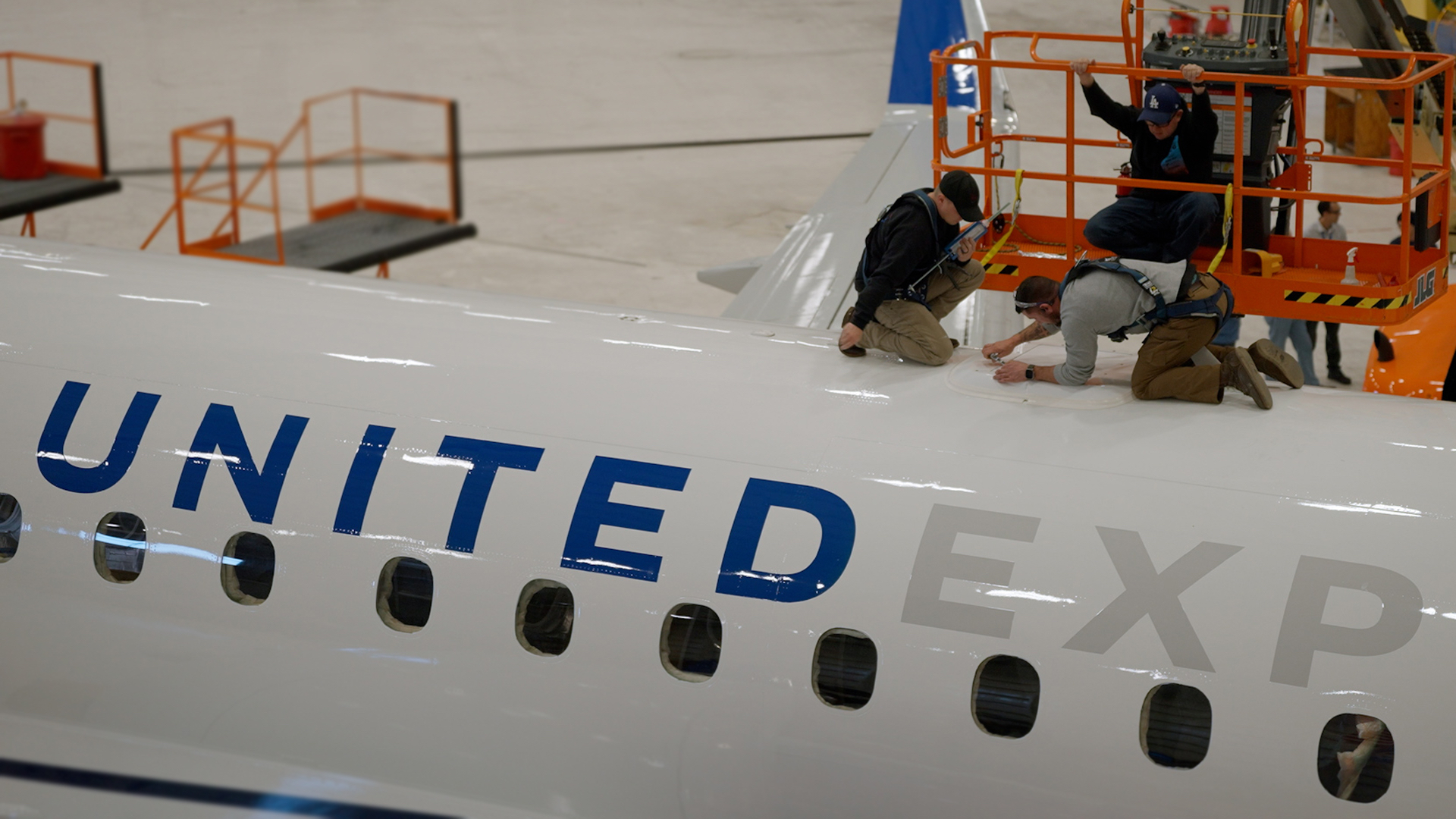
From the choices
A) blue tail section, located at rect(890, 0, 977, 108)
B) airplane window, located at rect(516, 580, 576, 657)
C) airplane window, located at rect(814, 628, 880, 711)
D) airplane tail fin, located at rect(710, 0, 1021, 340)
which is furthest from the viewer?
blue tail section, located at rect(890, 0, 977, 108)

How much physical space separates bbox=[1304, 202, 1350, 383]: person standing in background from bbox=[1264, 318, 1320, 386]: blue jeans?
109 millimetres

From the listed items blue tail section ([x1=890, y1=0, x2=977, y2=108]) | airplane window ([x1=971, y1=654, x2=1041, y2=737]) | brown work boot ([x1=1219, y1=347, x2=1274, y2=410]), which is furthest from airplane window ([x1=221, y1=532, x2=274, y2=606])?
blue tail section ([x1=890, y1=0, x2=977, y2=108])

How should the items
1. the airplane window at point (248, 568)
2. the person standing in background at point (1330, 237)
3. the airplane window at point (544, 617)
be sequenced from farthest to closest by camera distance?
the person standing in background at point (1330, 237) → the airplane window at point (248, 568) → the airplane window at point (544, 617)

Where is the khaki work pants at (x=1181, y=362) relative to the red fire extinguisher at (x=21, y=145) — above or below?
below

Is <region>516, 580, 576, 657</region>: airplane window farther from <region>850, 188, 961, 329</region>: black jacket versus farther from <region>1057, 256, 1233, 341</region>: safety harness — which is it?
<region>1057, 256, 1233, 341</region>: safety harness

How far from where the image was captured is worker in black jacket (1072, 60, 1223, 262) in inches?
340

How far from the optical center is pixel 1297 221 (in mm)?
10359

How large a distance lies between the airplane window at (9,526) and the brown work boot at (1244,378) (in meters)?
6.85

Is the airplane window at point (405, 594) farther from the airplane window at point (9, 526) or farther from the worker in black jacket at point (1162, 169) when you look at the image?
the worker in black jacket at point (1162, 169)

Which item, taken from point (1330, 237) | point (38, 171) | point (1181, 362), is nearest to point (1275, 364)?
point (1181, 362)

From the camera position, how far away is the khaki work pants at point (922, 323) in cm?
809

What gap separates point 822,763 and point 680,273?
15.4m

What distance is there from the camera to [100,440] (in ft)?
26.8

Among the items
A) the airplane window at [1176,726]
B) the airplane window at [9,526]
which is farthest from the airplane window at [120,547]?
the airplane window at [1176,726]
